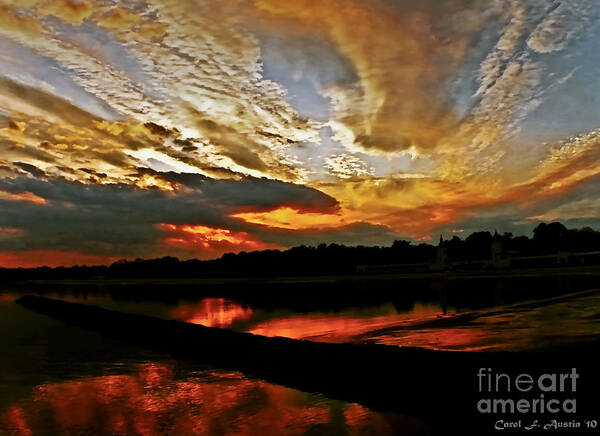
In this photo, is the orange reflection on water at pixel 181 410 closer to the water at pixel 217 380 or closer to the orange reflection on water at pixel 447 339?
the water at pixel 217 380

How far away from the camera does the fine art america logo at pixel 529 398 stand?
30.2 feet

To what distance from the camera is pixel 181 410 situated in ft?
39.1

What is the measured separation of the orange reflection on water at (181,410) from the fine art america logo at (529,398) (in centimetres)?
217

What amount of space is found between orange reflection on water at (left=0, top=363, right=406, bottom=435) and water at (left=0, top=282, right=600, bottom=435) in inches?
1.0

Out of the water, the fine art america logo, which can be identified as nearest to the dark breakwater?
the fine art america logo

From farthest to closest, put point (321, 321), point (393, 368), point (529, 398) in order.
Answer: point (321, 321) < point (393, 368) < point (529, 398)

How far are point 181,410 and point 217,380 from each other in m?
3.61

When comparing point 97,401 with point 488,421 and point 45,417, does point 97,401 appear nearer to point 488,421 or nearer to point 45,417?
point 45,417

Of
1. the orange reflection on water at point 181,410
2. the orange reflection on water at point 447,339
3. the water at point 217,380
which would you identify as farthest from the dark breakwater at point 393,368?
the orange reflection on water at point 447,339

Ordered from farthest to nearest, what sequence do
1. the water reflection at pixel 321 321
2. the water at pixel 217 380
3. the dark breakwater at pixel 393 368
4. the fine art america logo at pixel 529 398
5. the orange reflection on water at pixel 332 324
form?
the water reflection at pixel 321 321 < the orange reflection on water at pixel 332 324 < the water at pixel 217 380 < the dark breakwater at pixel 393 368 < the fine art america logo at pixel 529 398

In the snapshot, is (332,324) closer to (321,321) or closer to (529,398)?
(321,321)

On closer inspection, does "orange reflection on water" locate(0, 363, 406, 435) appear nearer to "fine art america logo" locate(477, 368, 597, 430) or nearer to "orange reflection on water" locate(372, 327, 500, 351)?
"fine art america logo" locate(477, 368, 597, 430)

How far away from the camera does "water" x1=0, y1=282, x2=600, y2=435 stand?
10.7 m

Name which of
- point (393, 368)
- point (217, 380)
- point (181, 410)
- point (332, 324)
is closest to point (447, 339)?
point (393, 368)
